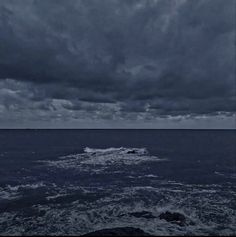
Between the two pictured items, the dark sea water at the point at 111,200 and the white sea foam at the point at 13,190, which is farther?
the white sea foam at the point at 13,190

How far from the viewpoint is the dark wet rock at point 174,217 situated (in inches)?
1383

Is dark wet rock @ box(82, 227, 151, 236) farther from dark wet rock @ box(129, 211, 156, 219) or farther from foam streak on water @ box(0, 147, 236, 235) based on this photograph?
dark wet rock @ box(129, 211, 156, 219)

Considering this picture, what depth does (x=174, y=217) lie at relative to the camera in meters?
36.2

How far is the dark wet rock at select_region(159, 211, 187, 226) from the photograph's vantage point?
35.1m

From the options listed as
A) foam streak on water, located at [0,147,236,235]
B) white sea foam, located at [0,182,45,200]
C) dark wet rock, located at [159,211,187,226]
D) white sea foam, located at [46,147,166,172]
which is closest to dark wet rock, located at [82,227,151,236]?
foam streak on water, located at [0,147,236,235]

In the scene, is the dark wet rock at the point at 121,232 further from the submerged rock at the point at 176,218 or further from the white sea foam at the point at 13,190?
the white sea foam at the point at 13,190

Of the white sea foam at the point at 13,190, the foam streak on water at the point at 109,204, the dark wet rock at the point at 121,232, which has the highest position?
the dark wet rock at the point at 121,232

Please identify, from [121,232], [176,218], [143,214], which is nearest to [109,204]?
[143,214]

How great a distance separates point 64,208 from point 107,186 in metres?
15.9

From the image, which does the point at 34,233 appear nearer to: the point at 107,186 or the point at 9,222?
the point at 9,222

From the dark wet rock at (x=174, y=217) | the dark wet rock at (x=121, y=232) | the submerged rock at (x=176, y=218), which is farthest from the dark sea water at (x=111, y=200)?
the dark wet rock at (x=121, y=232)

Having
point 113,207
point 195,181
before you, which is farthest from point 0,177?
point 195,181

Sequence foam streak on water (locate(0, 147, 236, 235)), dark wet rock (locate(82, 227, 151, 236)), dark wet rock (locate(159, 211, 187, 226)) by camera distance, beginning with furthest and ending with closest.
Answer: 1. dark wet rock (locate(159, 211, 187, 226))
2. foam streak on water (locate(0, 147, 236, 235))
3. dark wet rock (locate(82, 227, 151, 236))

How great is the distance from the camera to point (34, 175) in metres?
67.4
